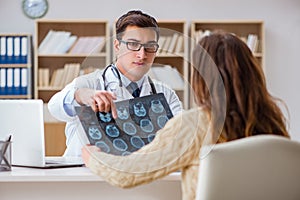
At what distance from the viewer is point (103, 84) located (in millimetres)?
2322

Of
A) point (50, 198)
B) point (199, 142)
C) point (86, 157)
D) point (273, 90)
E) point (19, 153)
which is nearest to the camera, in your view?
point (199, 142)

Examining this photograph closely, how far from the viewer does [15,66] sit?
5816 mm

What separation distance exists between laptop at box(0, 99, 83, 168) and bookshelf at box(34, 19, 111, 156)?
303 cm

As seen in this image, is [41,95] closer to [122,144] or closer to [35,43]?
[35,43]

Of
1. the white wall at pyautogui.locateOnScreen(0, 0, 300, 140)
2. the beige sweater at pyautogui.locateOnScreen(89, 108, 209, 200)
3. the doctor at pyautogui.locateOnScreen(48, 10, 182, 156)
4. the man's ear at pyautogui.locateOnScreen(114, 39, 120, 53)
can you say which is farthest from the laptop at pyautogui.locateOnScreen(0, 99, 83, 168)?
the white wall at pyautogui.locateOnScreen(0, 0, 300, 140)

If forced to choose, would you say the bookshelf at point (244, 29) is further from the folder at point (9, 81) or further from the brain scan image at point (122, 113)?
the brain scan image at point (122, 113)

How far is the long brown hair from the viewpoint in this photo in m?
1.86

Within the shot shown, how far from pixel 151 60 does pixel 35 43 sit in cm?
363

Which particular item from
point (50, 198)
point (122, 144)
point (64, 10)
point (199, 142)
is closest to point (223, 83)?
point (199, 142)

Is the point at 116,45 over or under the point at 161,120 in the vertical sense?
over

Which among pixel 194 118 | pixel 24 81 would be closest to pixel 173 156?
pixel 194 118

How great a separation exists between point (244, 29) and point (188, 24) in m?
0.55

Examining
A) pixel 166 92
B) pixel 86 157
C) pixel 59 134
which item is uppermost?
pixel 166 92

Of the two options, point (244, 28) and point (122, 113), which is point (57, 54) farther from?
point (122, 113)
